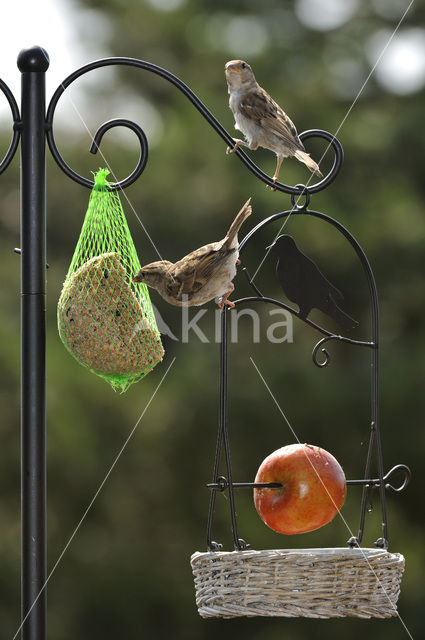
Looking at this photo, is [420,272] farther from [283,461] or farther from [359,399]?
[283,461]

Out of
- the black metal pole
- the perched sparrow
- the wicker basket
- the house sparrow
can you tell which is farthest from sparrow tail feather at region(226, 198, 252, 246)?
the wicker basket

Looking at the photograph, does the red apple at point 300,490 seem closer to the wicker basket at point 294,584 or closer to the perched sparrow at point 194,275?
the wicker basket at point 294,584

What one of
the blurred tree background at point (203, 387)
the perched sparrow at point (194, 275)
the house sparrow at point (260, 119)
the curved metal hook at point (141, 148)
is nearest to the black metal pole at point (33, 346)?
the curved metal hook at point (141, 148)

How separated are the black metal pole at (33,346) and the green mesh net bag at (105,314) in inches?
7.9

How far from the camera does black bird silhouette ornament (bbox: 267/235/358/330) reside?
167 centimetres

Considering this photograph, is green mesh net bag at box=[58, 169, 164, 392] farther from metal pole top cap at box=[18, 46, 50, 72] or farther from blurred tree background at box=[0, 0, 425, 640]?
blurred tree background at box=[0, 0, 425, 640]

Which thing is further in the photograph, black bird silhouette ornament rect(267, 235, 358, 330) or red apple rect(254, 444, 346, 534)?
black bird silhouette ornament rect(267, 235, 358, 330)

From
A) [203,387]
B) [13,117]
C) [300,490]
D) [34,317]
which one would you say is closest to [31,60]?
[13,117]

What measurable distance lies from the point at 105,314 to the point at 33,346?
0.97 ft

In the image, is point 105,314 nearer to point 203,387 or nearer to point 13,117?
point 13,117

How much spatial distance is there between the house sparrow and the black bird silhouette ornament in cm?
14

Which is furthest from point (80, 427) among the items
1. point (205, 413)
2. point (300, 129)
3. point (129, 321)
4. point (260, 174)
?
point (260, 174)

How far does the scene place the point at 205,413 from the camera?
3.60 metres

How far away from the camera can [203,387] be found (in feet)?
11.7
